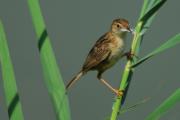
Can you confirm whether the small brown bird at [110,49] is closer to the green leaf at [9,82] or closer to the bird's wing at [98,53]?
the bird's wing at [98,53]

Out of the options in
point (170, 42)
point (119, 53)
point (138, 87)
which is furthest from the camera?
point (138, 87)

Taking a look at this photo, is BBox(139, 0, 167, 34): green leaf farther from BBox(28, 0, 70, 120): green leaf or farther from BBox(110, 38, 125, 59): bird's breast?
BBox(110, 38, 125, 59): bird's breast

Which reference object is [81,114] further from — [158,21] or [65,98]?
[65,98]

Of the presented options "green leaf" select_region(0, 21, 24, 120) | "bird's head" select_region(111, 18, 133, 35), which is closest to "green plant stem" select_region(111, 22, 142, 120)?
"green leaf" select_region(0, 21, 24, 120)

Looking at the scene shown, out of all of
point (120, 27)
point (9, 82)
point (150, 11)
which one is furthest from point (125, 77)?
point (120, 27)

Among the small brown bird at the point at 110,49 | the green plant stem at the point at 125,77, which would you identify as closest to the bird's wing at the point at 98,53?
the small brown bird at the point at 110,49

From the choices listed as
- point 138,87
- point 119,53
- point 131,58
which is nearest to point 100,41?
point 119,53
